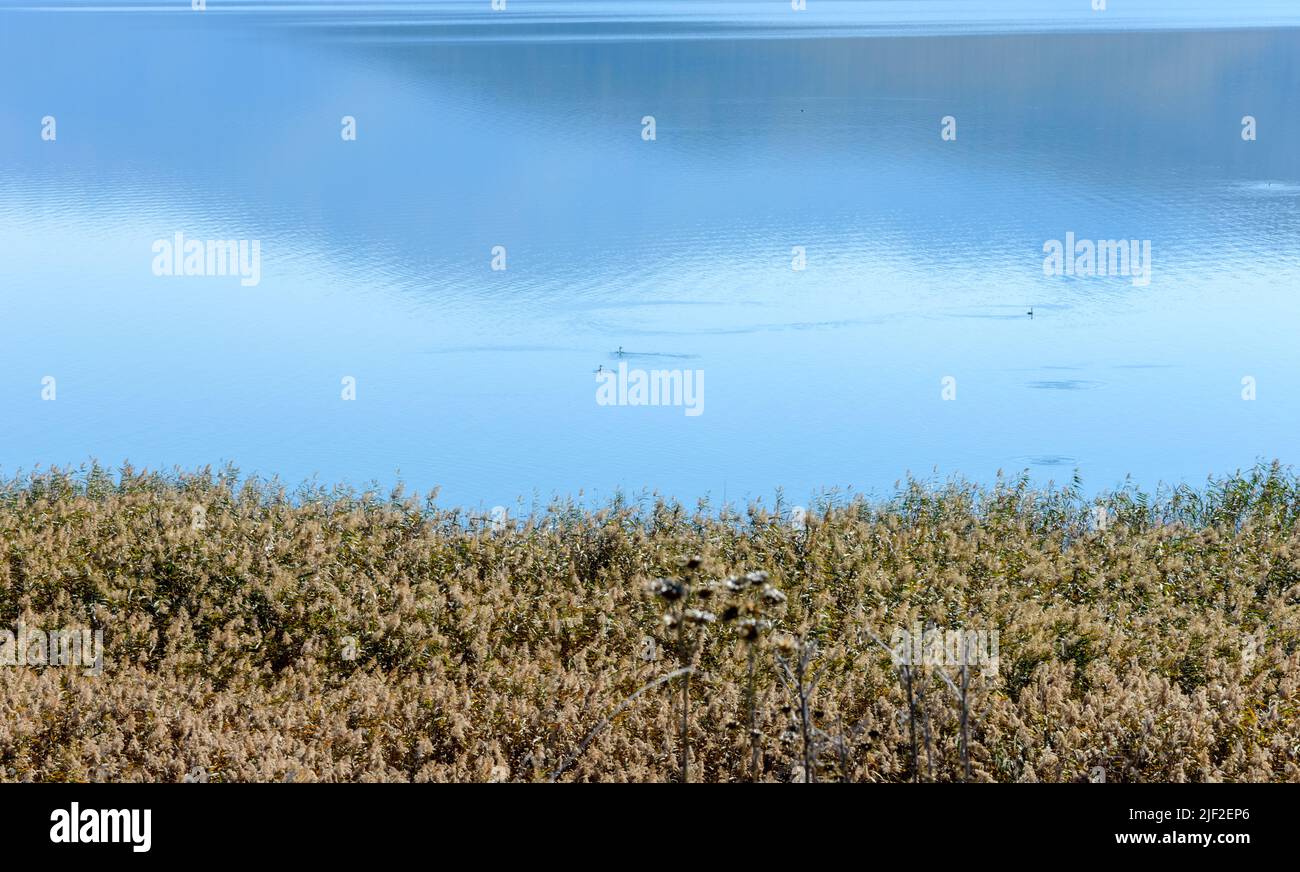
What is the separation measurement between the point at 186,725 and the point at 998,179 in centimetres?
2148

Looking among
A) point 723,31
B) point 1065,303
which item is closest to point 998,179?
point 1065,303

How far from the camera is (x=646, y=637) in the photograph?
687cm

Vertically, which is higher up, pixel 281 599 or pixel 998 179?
pixel 998 179

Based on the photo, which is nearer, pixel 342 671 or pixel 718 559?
pixel 342 671

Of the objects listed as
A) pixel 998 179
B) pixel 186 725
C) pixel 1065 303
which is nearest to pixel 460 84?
pixel 998 179

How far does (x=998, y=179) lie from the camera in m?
24.8

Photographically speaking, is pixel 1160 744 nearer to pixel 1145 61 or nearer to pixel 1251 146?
pixel 1251 146

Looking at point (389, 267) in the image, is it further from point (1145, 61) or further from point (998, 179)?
point (1145, 61)

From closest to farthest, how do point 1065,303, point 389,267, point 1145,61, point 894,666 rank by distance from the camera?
1. point 894,666
2. point 1065,303
3. point 389,267
4. point 1145,61

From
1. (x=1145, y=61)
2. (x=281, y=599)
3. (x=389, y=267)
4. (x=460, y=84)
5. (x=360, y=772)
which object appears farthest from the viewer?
(x=1145, y=61)

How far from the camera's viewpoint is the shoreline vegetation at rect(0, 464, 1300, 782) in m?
5.45

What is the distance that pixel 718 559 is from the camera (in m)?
8.10

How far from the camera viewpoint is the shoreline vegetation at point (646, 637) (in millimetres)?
5453

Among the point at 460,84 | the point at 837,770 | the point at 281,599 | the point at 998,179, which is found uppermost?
the point at 460,84
